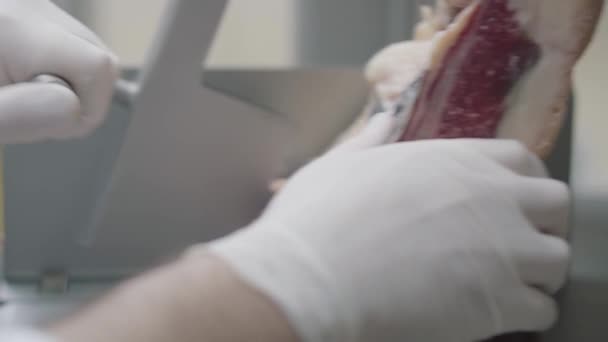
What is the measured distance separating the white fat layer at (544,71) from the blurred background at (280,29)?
73 centimetres

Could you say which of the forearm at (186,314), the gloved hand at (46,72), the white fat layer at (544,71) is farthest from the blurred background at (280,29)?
the forearm at (186,314)

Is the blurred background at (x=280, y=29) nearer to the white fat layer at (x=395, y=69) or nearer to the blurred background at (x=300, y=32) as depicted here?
the blurred background at (x=300, y=32)

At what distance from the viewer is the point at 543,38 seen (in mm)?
Answer: 571

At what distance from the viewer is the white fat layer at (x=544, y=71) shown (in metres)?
0.56

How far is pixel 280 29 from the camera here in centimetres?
140

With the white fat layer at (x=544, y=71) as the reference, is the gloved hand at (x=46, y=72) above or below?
below

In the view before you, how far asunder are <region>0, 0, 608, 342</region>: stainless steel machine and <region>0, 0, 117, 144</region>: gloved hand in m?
0.23

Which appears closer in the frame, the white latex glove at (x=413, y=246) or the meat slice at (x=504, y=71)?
the white latex glove at (x=413, y=246)

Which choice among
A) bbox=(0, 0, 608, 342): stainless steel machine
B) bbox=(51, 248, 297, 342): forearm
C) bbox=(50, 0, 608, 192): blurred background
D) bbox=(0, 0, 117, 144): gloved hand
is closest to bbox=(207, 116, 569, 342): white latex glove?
bbox=(51, 248, 297, 342): forearm

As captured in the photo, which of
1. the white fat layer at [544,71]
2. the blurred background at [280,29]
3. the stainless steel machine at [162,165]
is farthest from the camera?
the blurred background at [280,29]

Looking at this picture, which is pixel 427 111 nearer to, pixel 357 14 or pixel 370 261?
pixel 370 261

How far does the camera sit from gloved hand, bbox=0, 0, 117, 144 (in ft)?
2.33

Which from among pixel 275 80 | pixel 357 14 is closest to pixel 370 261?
pixel 275 80

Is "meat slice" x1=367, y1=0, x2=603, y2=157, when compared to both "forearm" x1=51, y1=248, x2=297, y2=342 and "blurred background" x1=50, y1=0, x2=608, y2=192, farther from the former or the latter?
"blurred background" x1=50, y1=0, x2=608, y2=192
